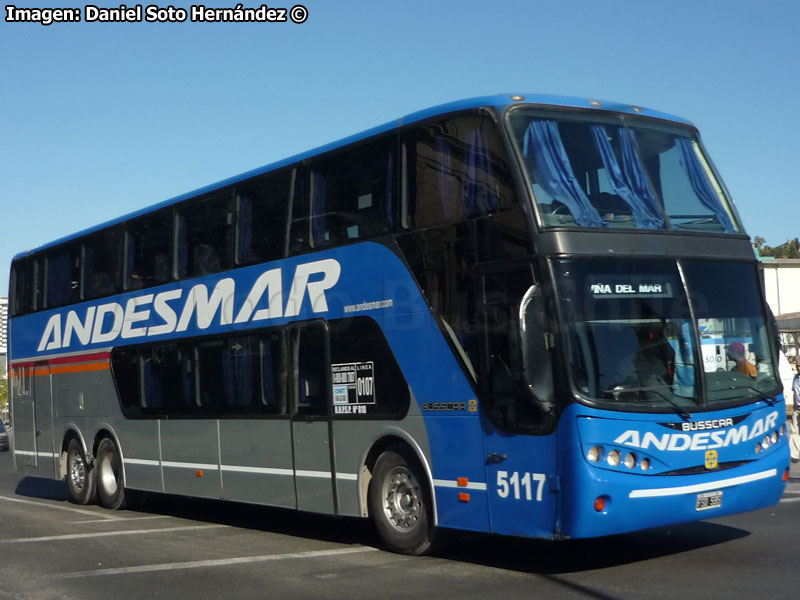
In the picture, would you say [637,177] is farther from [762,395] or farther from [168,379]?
[168,379]

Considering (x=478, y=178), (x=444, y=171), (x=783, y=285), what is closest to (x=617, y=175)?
(x=478, y=178)

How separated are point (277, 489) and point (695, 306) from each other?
5.71 m

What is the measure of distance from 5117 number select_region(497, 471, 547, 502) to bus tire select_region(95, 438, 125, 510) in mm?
9048

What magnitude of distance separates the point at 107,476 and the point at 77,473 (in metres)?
1.13

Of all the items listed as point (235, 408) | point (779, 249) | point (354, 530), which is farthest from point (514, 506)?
point (779, 249)

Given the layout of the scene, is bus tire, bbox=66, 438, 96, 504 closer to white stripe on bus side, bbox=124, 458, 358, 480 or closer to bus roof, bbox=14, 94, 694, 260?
white stripe on bus side, bbox=124, 458, 358, 480

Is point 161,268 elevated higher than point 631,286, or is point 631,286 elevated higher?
point 161,268

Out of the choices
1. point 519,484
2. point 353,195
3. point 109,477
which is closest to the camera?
point 519,484

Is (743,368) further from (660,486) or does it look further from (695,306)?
(660,486)

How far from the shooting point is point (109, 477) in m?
17.1

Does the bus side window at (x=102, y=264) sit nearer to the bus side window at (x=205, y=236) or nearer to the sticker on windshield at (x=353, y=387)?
the bus side window at (x=205, y=236)

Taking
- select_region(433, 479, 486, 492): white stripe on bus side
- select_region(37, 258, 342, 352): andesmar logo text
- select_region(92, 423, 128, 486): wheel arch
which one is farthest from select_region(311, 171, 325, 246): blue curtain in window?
select_region(92, 423, 128, 486): wheel arch

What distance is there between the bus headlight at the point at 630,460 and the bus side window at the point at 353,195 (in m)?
3.56

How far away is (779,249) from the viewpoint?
93188 mm
